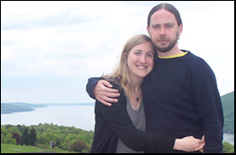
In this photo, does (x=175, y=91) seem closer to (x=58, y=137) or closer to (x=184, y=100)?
(x=184, y=100)

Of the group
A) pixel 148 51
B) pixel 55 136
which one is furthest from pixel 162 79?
pixel 55 136

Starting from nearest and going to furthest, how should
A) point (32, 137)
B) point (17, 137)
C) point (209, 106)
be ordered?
point (209, 106) → point (32, 137) → point (17, 137)

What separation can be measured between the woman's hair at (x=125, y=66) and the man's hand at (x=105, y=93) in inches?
3.9

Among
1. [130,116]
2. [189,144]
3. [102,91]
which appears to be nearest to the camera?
[189,144]

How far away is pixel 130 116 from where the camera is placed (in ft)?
9.92

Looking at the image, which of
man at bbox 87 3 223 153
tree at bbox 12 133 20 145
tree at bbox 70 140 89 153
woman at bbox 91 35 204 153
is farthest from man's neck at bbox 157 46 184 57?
tree at bbox 12 133 20 145

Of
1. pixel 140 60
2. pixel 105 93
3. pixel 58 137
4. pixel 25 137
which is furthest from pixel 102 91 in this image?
pixel 25 137

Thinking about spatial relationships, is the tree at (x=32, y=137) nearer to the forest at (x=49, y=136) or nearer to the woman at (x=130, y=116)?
the forest at (x=49, y=136)

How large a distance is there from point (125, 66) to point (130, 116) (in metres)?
0.50

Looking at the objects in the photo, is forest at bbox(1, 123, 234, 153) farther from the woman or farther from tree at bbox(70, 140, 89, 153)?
the woman

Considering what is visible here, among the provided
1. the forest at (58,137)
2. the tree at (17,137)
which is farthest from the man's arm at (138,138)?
the tree at (17,137)

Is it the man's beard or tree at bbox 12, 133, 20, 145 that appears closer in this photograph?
the man's beard

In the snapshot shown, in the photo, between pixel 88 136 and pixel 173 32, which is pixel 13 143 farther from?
pixel 173 32

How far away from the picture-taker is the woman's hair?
3.02 m
